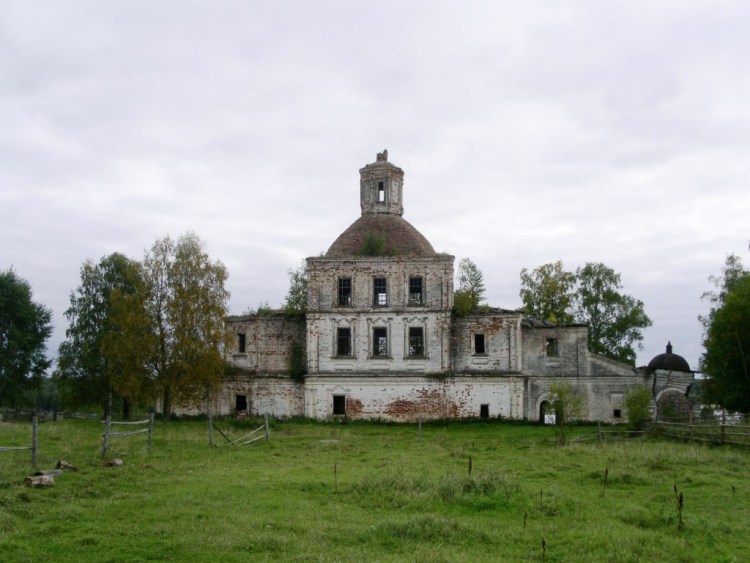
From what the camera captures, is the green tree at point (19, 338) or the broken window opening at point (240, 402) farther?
the green tree at point (19, 338)

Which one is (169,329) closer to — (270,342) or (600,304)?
(270,342)

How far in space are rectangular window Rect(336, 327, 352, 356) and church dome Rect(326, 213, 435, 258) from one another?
4.15 metres

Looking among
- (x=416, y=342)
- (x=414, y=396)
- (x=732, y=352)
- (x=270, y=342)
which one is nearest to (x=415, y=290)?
(x=416, y=342)

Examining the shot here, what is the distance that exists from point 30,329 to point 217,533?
44271mm

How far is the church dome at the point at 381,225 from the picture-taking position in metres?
43.2

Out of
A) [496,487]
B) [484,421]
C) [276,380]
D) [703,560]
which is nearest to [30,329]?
[276,380]

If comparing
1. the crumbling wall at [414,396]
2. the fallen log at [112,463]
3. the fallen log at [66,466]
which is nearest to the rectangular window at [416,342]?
the crumbling wall at [414,396]

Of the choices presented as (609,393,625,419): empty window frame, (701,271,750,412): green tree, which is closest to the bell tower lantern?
(609,393,625,419): empty window frame

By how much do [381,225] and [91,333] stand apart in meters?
19.1

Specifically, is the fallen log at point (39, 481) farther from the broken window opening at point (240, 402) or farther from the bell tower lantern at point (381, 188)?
the bell tower lantern at point (381, 188)

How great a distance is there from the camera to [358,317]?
41938 mm

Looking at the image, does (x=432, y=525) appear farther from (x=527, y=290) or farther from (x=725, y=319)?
(x=527, y=290)

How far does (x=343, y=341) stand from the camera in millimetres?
42094

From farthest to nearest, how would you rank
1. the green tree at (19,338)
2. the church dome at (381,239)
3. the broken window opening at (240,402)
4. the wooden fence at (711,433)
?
1. the green tree at (19,338)
2. the broken window opening at (240,402)
3. the church dome at (381,239)
4. the wooden fence at (711,433)
